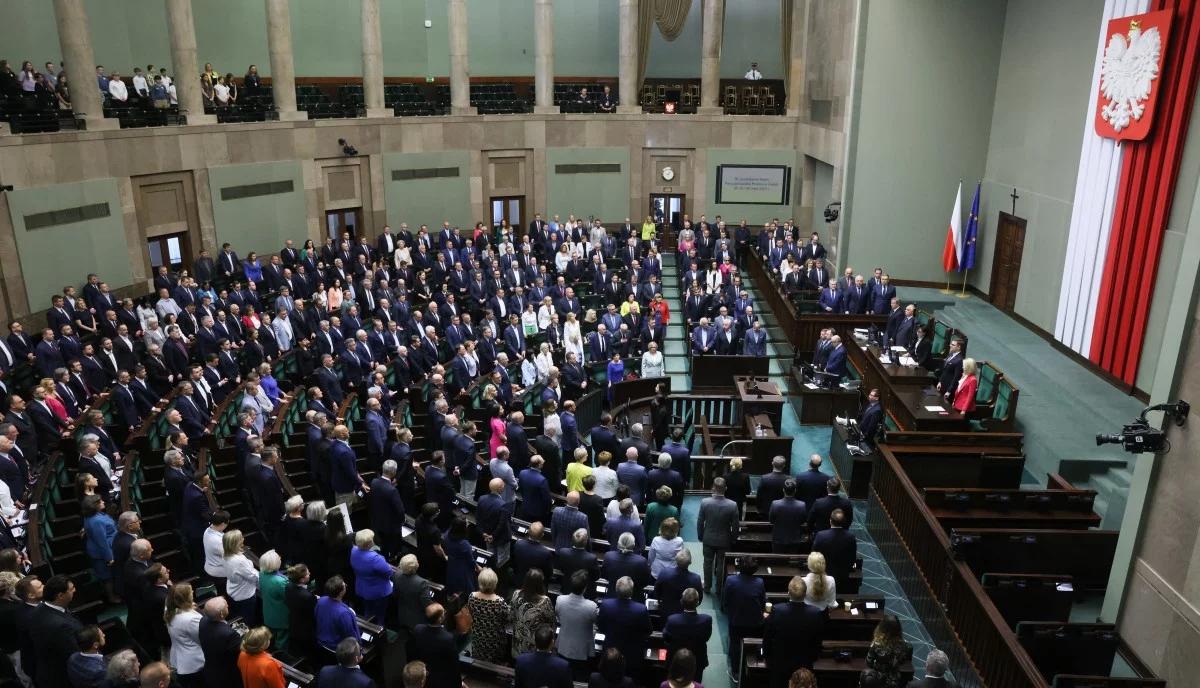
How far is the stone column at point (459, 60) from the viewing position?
69.6ft

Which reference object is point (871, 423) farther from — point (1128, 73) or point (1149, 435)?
point (1128, 73)

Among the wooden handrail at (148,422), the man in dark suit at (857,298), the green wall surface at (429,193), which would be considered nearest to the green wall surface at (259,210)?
the green wall surface at (429,193)

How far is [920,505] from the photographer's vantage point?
8.38m

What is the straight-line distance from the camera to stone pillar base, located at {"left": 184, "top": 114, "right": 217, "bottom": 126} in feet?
56.6

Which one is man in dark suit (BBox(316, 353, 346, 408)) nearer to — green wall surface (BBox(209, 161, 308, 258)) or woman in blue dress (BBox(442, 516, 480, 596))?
woman in blue dress (BBox(442, 516, 480, 596))

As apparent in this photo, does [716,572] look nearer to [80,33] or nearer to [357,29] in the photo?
[80,33]

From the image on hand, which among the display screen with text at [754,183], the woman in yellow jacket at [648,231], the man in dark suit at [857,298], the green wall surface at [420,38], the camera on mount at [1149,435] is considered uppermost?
the green wall surface at [420,38]

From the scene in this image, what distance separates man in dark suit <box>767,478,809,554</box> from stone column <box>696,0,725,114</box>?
17.4 meters

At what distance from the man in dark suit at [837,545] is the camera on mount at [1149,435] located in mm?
2201

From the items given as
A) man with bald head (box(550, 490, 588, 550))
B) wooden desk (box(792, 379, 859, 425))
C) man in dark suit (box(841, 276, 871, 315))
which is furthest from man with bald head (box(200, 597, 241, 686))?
man in dark suit (box(841, 276, 871, 315))

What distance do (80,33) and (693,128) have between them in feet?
47.9

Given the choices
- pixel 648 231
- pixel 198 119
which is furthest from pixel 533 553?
pixel 648 231

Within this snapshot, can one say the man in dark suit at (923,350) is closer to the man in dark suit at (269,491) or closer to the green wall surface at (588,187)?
the man in dark suit at (269,491)

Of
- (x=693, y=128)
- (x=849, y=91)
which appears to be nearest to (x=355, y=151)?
(x=693, y=128)
